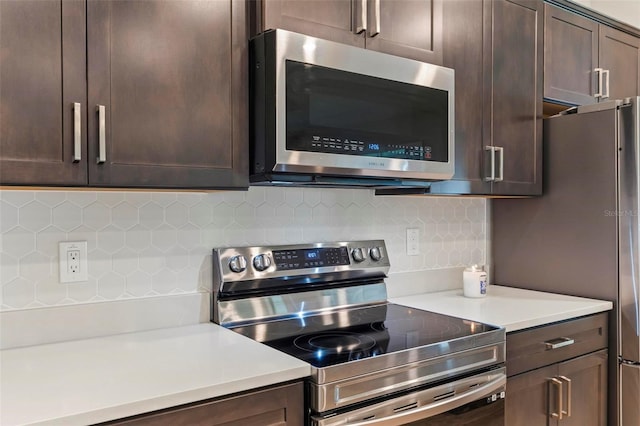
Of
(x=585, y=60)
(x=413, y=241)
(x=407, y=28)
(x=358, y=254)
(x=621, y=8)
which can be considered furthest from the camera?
(x=621, y=8)

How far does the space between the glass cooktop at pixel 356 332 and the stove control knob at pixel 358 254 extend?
0.19m

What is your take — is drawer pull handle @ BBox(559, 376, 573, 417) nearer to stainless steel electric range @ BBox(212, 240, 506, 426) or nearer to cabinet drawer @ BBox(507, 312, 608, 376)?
cabinet drawer @ BBox(507, 312, 608, 376)

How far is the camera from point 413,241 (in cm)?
232

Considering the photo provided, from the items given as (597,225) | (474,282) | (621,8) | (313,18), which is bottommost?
(474,282)

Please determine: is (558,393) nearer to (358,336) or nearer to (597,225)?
(597,225)

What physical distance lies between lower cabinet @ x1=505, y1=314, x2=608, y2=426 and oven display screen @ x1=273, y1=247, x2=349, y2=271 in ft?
2.19

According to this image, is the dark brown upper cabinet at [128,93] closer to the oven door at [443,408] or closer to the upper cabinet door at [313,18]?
the upper cabinet door at [313,18]

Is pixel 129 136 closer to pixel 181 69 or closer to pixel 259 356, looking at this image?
pixel 181 69

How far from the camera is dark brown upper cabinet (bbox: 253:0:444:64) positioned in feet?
5.08

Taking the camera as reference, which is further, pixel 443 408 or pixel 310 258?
pixel 310 258

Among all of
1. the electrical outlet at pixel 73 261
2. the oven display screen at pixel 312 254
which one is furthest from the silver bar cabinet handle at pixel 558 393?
the electrical outlet at pixel 73 261

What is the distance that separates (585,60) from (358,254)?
1.49m

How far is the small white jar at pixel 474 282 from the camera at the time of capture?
224 cm

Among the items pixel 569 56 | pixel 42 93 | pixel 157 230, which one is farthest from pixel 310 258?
pixel 569 56
